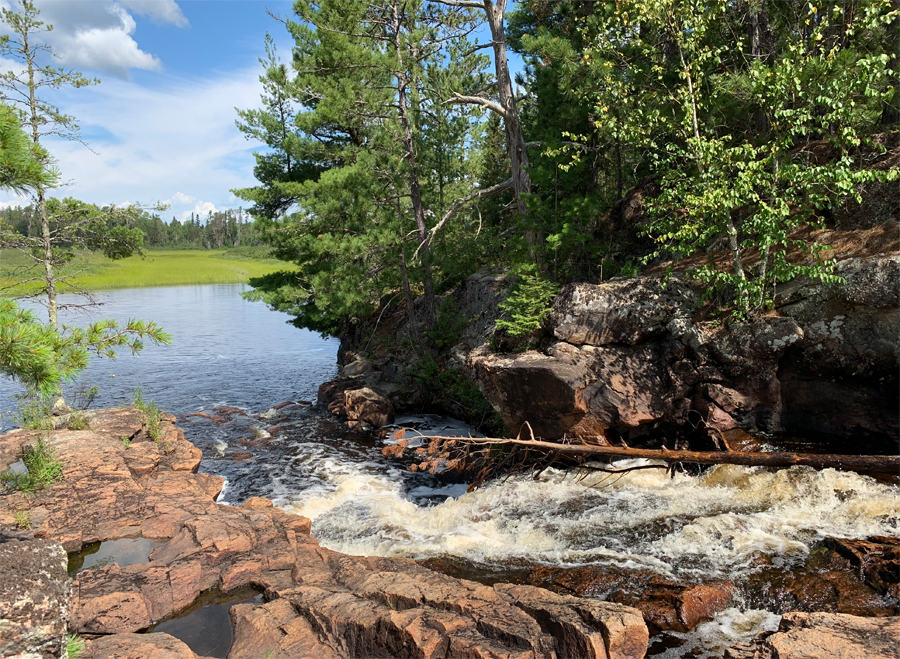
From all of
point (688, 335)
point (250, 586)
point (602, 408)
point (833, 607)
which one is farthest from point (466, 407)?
point (833, 607)

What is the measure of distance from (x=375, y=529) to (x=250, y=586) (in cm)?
250

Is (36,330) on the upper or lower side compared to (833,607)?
upper

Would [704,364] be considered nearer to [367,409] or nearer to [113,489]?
[367,409]

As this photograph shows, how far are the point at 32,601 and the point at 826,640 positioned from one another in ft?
19.2

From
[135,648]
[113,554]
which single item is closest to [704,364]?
[135,648]

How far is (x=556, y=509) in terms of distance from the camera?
846 centimetres

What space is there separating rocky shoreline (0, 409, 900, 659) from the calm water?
223 inches

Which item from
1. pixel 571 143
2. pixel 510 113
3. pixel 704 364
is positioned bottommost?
pixel 704 364

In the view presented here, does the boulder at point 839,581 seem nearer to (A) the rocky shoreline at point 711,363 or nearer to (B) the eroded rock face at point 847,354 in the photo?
(B) the eroded rock face at point 847,354

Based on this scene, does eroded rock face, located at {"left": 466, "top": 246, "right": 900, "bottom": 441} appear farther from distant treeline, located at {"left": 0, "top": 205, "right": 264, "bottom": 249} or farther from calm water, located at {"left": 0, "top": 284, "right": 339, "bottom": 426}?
distant treeline, located at {"left": 0, "top": 205, "right": 264, "bottom": 249}

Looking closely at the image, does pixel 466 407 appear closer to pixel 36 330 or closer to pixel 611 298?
pixel 611 298

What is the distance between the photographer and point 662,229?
30.1 ft

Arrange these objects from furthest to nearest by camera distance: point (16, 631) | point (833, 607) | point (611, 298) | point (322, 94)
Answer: point (322, 94) → point (611, 298) → point (833, 607) → point (16, 631)

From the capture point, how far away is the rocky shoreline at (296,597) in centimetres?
430
